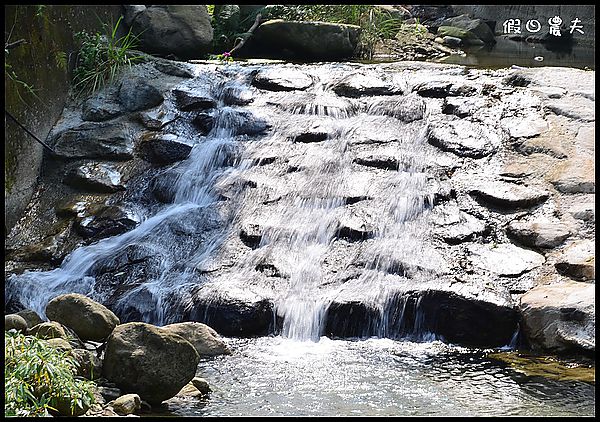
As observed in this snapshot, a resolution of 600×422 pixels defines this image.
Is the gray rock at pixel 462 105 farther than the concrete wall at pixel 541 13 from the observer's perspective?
No

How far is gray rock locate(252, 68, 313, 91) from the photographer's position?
28.1 ft

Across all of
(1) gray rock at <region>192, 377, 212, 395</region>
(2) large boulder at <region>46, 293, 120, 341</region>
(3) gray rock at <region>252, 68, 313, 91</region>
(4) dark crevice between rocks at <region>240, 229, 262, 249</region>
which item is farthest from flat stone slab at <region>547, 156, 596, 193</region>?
(2) large boulder at <region>46, 293, 120, 341</region>

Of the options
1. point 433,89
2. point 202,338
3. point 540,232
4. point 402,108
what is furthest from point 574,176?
point 202,338

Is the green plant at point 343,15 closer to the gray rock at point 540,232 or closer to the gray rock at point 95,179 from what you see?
the gray rock at point 95,179

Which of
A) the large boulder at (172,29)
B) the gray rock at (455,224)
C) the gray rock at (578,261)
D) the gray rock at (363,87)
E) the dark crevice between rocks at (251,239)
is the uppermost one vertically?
the large boulder at (172,29)

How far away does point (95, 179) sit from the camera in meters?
7.32

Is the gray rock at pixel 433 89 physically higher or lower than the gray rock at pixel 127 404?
higher

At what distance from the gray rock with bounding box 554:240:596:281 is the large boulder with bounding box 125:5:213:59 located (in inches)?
224

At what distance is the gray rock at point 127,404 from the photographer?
3.92 m

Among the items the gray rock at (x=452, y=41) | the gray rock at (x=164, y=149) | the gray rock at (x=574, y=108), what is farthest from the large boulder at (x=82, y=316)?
the gray rock at (x=452, y=41)

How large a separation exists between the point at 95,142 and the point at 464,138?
3379 millimetres

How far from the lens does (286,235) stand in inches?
250

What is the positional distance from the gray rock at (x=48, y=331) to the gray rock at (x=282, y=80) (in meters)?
4.65

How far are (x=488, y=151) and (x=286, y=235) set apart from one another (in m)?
2.02
